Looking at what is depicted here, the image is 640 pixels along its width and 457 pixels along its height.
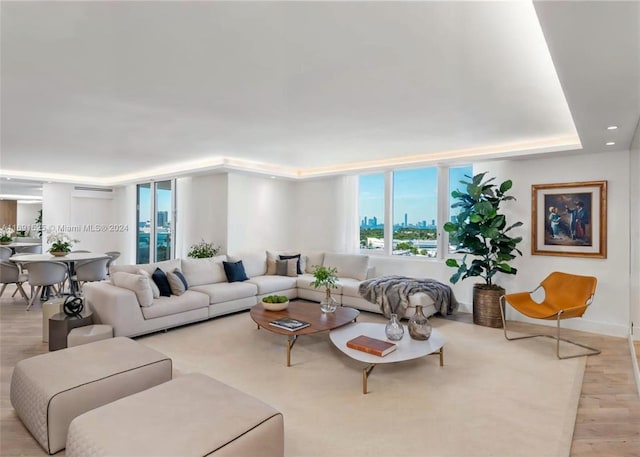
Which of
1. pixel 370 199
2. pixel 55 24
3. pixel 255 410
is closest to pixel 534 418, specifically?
pixel 255 410

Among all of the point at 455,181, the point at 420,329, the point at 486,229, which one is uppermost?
the point at 455,181

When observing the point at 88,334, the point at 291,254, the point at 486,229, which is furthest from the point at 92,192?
the point at 486,229

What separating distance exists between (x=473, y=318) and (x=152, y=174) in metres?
7.15

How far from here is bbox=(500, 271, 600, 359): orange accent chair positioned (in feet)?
13.3

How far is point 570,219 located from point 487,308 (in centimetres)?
165

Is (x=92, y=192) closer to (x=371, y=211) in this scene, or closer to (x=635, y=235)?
(x=371, y=211)

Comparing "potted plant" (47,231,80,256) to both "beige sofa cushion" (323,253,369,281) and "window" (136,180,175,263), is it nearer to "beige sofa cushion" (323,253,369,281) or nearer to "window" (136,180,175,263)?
"window" (136,180,175,263)

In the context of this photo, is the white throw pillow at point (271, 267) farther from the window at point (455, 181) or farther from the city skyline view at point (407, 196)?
the window at point (455, 181)

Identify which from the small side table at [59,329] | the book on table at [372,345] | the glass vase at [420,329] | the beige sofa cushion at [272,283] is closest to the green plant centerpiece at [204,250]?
the beige sofa cushion at [272,283]

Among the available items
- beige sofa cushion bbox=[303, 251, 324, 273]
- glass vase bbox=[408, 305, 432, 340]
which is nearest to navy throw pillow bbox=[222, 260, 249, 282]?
beige sofa cushion bbox=[303, 251, 324, 273]

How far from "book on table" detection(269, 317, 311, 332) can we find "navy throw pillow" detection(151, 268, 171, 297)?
175 cm

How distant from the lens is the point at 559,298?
452 cm

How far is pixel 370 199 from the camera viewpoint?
716 cm

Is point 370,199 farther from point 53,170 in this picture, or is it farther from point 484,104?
point 53,170
